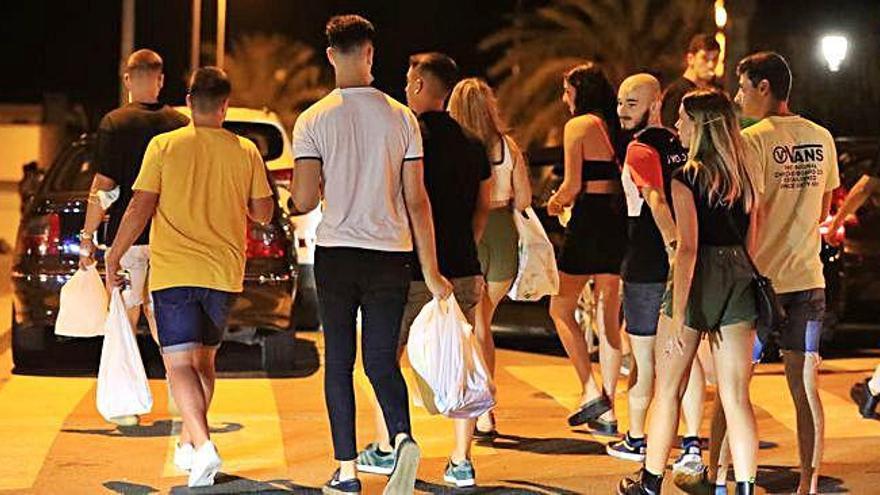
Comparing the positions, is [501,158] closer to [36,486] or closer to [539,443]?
[539,443]

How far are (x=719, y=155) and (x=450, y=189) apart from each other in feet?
4.58

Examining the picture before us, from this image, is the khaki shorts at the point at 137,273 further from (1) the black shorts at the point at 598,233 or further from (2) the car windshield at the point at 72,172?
(2) the car windshield at the point at 72,172

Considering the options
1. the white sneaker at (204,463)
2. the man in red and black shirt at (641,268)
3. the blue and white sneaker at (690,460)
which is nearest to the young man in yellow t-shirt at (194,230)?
the white sneaker at (204,463)

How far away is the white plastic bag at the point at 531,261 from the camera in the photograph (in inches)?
330

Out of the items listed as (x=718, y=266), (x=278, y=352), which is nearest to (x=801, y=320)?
(x=718, y=266)

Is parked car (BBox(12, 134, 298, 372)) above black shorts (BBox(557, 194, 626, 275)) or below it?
below

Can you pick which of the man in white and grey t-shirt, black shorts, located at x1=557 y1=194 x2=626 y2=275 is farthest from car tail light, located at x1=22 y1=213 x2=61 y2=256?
the man in white and grey t-shirt

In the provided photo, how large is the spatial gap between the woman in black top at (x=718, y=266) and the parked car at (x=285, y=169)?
6582mm

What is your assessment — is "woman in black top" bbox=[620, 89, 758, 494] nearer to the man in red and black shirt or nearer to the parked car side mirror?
the man in red and black shirt

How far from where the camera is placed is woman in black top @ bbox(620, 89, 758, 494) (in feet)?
21.9

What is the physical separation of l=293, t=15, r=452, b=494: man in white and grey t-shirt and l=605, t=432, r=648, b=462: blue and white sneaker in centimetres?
167

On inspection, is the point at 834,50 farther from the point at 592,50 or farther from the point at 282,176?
the point at 592,50

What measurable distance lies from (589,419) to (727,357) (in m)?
2.15

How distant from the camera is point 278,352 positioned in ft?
36.8
